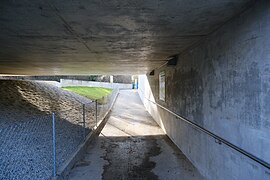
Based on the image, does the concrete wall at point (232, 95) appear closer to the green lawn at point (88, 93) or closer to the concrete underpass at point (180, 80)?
the concrete underpass at point (180, 80)

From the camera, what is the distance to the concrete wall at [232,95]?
2381mm

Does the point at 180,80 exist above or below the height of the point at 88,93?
above

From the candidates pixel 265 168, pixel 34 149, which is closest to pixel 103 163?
pixel 34 149

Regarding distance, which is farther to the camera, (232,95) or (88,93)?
(88,93)

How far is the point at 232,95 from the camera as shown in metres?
3.10

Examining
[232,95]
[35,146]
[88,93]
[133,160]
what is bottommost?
[133,160]

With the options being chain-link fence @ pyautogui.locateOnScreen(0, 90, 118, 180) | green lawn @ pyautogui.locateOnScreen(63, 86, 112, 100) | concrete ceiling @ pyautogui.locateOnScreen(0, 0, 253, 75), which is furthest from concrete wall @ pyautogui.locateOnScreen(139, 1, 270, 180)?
green lawn @ pyautogui.locateOnScreen(63, 86, 112, 100)

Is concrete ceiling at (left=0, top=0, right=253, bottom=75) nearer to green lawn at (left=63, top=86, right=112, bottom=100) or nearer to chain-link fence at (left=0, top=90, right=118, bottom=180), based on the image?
chain-link fence at (left=0, top=90, right=118, bottom=180)

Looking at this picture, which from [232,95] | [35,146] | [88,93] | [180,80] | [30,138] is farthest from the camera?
[88,93]

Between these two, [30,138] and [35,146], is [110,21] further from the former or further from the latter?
[30,138]

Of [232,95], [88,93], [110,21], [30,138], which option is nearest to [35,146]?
[30,138]

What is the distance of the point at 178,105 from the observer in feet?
20.5

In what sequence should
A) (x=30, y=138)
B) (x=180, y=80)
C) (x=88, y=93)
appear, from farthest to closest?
(x=88, y=93), (x=180, y=80), (x=30, y=138)

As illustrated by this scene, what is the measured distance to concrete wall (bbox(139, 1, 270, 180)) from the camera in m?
2.38
